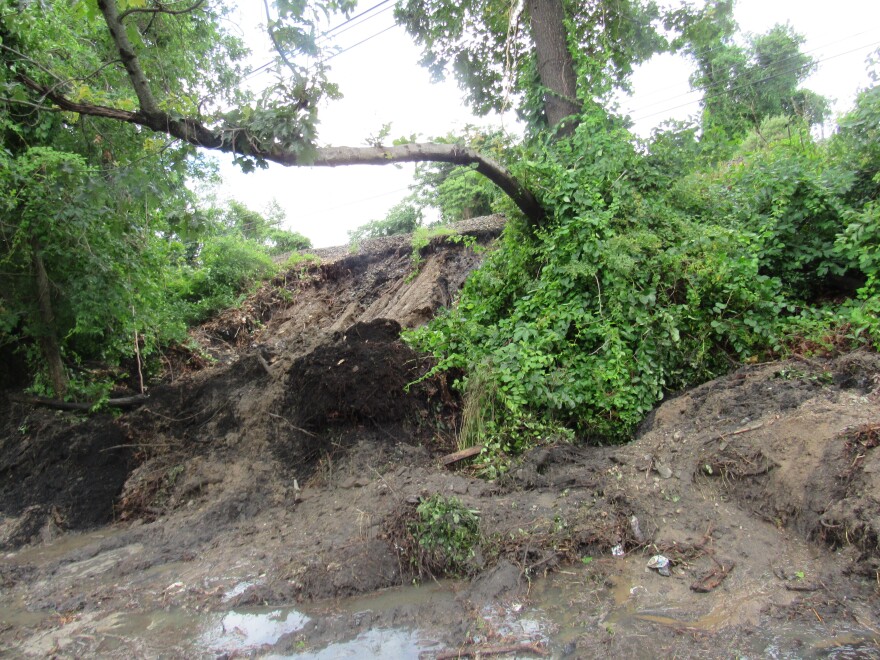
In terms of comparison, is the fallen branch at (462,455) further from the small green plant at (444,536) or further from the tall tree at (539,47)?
the tall tree at (539,47)

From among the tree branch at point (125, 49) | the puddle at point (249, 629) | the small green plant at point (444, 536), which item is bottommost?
the puddle at point (249, 629)

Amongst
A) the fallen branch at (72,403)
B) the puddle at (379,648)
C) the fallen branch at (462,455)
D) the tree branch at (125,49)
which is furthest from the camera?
the fallen branch at (72,403)

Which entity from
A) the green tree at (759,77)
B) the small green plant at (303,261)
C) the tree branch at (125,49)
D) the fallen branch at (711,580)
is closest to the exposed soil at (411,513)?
the fallen branch at (711,580)

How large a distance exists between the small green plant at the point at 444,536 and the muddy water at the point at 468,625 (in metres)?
0.17

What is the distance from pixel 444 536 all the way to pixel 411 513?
1.30 feet

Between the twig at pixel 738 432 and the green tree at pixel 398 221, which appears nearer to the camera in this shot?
the twig at pixel 738 432

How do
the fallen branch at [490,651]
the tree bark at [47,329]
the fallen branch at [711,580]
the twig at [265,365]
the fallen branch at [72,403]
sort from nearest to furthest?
the fallen branch at [490,651] < the fallen branch at [711,580] < the twig at [265,365] < the tree bark at [47,329] < the fallen branch at [72,403]

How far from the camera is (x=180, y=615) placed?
4637 mm

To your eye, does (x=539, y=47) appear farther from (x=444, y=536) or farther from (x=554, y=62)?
(x=444, y=536)

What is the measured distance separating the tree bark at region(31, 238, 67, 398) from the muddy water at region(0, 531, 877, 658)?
4.89m

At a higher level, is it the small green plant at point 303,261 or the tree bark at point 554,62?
the tree bark at point 554,62

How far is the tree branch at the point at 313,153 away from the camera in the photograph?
5.85m

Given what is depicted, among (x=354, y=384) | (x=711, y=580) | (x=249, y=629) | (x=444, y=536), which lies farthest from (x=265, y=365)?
(x=711, y=580)

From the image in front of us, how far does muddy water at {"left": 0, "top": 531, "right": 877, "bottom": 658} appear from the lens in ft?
11.5
